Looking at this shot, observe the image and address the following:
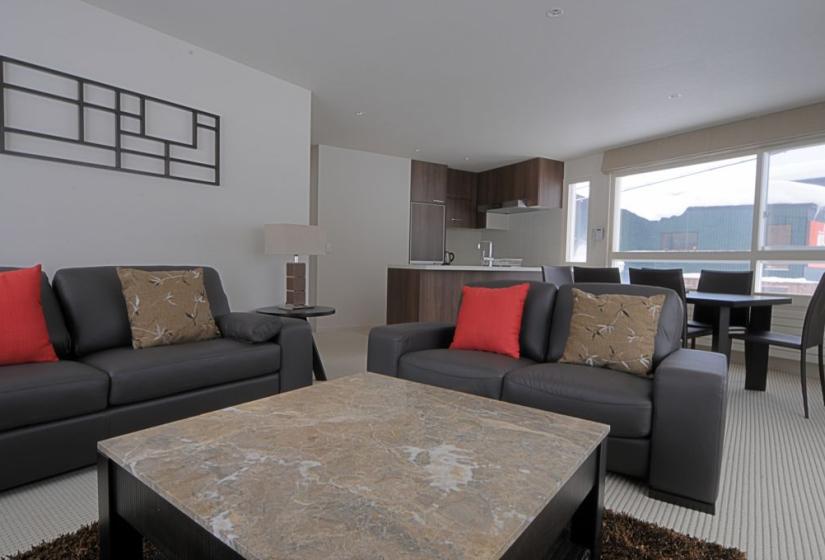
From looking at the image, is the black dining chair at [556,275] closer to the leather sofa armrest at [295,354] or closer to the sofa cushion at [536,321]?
the sofa cushion at [536,321]

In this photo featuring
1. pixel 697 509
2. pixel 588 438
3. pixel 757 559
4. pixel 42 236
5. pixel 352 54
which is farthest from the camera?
pixel 352 54

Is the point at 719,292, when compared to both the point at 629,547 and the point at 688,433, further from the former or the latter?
the point at 629,547

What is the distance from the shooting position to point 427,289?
207 inches

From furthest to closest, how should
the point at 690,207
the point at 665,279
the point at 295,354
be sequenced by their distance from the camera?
the point at 690,207 < the point at 665,279 < the point at 295,354

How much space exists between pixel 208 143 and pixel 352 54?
4.42 ft

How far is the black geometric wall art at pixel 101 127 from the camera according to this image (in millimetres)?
2480

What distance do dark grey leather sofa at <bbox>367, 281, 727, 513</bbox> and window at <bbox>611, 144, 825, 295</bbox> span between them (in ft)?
10.3

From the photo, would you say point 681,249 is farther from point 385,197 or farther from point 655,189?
point 385,197

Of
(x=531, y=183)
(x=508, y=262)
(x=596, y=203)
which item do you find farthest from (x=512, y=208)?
(x=596, y=203)

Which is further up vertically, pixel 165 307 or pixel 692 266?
pixel 692 266

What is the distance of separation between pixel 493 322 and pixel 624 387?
84 cm

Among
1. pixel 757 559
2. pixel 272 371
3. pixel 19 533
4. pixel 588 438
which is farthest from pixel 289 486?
pixel 272 371

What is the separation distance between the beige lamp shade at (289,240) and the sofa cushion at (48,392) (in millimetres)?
1521

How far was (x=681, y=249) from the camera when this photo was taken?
5156 millimetres
